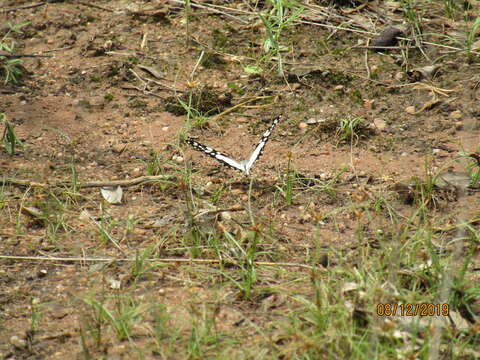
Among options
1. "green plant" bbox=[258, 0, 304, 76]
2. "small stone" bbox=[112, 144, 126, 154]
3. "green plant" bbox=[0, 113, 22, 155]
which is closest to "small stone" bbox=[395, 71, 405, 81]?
"green plant" bbox=[258, 0, 304, 76]

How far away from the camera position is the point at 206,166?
3459mm

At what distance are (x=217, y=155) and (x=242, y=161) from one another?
141 millimetres

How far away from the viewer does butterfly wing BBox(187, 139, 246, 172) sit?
10.7 feet

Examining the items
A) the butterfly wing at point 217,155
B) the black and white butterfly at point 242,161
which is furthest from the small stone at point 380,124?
the butterfly wing at point 217,155

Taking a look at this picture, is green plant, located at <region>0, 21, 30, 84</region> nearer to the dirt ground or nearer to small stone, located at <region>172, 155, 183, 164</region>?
the dirt ground

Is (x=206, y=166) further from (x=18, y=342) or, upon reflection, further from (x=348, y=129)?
(x=18, y=342)

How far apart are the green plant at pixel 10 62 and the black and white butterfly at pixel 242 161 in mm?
1196

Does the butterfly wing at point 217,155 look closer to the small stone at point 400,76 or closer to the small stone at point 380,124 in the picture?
the small stone at point 380,124

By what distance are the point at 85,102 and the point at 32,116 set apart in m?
0.31

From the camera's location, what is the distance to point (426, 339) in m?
2.17

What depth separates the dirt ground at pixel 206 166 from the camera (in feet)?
8.10

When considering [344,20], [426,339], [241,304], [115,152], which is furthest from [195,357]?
[344,20]

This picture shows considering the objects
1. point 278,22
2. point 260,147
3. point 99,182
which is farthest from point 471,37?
point 99,182

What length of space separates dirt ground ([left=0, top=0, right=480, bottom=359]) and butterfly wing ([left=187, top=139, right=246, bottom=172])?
79 mm
